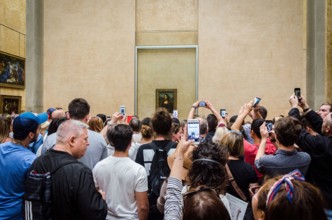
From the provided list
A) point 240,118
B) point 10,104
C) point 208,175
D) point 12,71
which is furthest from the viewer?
point 12,71

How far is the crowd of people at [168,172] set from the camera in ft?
5.80

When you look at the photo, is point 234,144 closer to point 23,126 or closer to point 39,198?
Result: point 39,198

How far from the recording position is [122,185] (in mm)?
3453

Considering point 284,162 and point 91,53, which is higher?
point 91,53

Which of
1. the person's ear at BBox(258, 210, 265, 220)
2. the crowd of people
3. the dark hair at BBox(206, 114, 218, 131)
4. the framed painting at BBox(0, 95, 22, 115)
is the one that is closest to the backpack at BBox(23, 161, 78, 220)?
the crowd of people

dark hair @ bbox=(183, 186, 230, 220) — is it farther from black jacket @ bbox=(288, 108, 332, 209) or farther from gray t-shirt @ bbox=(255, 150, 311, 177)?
black jacket @ bbox=(288, 108, 332, 209)

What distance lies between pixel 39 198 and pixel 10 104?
492 inches

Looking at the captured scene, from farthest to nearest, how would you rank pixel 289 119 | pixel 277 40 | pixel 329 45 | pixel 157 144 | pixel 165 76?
pixel 165 76 → pixel 277 40 → pixel 329 45 → pixel 157 144 → pixel 289 119

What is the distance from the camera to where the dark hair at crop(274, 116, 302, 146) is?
355 centimetres

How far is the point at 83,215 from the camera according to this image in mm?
2707

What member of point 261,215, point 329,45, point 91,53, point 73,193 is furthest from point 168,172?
point 91,53

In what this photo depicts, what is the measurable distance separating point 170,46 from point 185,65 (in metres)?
1.12

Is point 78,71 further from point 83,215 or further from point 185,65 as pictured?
point 83,215

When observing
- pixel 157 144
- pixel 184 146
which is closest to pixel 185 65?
pixel 157 144
